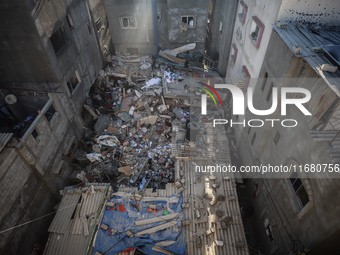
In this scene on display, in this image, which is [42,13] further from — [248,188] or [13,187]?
[248,188]

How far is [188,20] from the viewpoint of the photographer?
2094 cm

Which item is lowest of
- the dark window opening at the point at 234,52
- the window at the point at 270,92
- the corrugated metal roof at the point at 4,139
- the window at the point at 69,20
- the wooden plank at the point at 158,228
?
the wooden plank at the point at 158,228

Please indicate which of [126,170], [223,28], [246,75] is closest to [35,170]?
[126,170]

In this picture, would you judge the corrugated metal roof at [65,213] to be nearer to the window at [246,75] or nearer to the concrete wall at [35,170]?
the concrete wall at [35,170]

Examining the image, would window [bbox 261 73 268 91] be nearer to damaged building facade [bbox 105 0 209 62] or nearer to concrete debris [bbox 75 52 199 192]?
concrete debris [bbox 75 52 199 192]

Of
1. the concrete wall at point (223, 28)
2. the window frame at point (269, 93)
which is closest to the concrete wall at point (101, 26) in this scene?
the concrete wall at point (223, 28)

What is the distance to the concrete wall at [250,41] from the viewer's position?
35.3ft

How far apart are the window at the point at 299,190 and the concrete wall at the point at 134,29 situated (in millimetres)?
17849

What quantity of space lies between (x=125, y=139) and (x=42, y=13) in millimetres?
8848

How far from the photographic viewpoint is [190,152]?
12531 millimetres

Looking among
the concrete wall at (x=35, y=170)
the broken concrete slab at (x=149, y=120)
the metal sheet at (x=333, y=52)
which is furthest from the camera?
the broken concrete slab at (x=149, y=120)

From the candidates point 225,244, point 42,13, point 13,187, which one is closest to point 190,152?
point 225,244

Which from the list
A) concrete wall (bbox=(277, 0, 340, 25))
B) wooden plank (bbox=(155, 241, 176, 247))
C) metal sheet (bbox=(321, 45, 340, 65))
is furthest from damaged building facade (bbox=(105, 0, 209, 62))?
wooden plank (bbox=(155, 241, 176, 247))

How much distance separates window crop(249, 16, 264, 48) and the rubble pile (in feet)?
23.6
